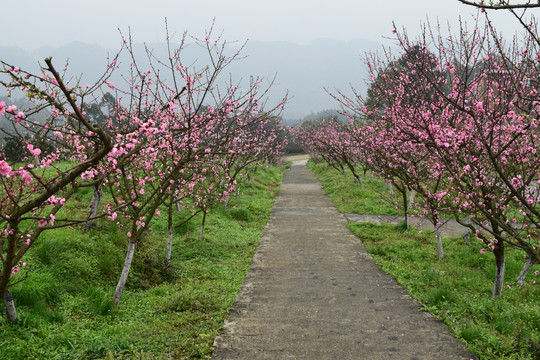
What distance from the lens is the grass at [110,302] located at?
4773 millimetres

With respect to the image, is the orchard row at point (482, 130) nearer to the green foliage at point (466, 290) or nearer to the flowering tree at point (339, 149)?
the green foliage at point (466, 290)

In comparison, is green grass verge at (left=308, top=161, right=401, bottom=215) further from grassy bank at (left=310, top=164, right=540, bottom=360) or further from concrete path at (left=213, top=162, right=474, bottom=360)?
concrete path at (left=213, top=162, right=474, bottom=360)

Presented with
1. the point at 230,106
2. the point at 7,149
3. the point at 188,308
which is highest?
the point at 230,106

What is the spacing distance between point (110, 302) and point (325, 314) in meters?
3.75

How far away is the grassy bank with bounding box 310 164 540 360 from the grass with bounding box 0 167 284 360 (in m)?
3.78

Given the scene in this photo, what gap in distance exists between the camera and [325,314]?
20.0 ft

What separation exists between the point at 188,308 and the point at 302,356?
248 centimetres

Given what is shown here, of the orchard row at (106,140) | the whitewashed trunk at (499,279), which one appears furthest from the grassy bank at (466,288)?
the orchard row at (106,140)

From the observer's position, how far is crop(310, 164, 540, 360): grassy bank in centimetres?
504

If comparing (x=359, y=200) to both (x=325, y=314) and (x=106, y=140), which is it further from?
(x=106, y=140)

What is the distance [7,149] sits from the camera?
70.7ft

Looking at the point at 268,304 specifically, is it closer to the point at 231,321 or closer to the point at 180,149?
the point at 231,321

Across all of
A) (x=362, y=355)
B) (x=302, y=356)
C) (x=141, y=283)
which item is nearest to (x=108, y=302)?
(x=141, y=283)

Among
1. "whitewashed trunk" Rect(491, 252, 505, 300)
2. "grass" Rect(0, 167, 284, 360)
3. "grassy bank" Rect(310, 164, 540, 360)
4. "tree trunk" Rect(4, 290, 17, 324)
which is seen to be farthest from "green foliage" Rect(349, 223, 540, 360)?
"tree trunk" Rect(4, 290, 17, 324)
